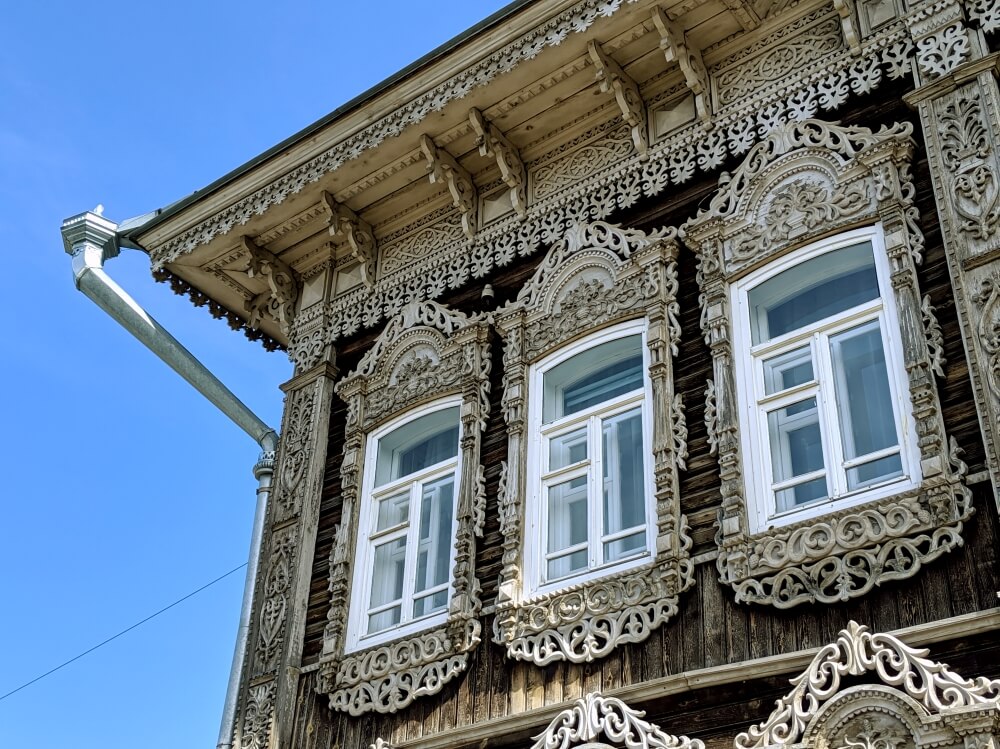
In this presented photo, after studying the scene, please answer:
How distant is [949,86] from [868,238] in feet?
2.96

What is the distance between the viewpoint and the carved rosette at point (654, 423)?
6.12 metres

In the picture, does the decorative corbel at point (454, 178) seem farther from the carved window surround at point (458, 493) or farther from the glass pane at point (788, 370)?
the glass pane at point (788, 370)

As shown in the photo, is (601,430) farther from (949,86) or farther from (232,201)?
(232,201)

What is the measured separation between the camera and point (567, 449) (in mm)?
7137

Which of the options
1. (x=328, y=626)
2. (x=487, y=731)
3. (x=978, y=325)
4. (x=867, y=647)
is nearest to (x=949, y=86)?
(x=978, y=325)

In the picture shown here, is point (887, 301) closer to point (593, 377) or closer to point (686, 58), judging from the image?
point (593, 377)

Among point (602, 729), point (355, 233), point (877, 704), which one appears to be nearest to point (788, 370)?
point (877, 704)

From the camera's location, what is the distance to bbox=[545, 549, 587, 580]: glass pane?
21.7 feet

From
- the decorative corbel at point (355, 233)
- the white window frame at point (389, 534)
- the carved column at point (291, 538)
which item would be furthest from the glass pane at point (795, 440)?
the decorative corbel at point (355, 233)

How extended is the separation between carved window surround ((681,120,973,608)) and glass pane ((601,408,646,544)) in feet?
1.79

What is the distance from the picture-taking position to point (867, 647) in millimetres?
5203

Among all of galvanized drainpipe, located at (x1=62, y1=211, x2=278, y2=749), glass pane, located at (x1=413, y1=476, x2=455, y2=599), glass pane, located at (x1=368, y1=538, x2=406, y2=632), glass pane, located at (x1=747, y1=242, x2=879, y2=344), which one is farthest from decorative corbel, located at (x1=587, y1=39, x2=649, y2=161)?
galvanized drainpipe, located at (x1=62, y1=211, x2=278, y2=749)

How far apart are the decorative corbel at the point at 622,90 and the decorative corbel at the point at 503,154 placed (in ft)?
2.61

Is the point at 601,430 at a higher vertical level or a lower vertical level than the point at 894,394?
higher
